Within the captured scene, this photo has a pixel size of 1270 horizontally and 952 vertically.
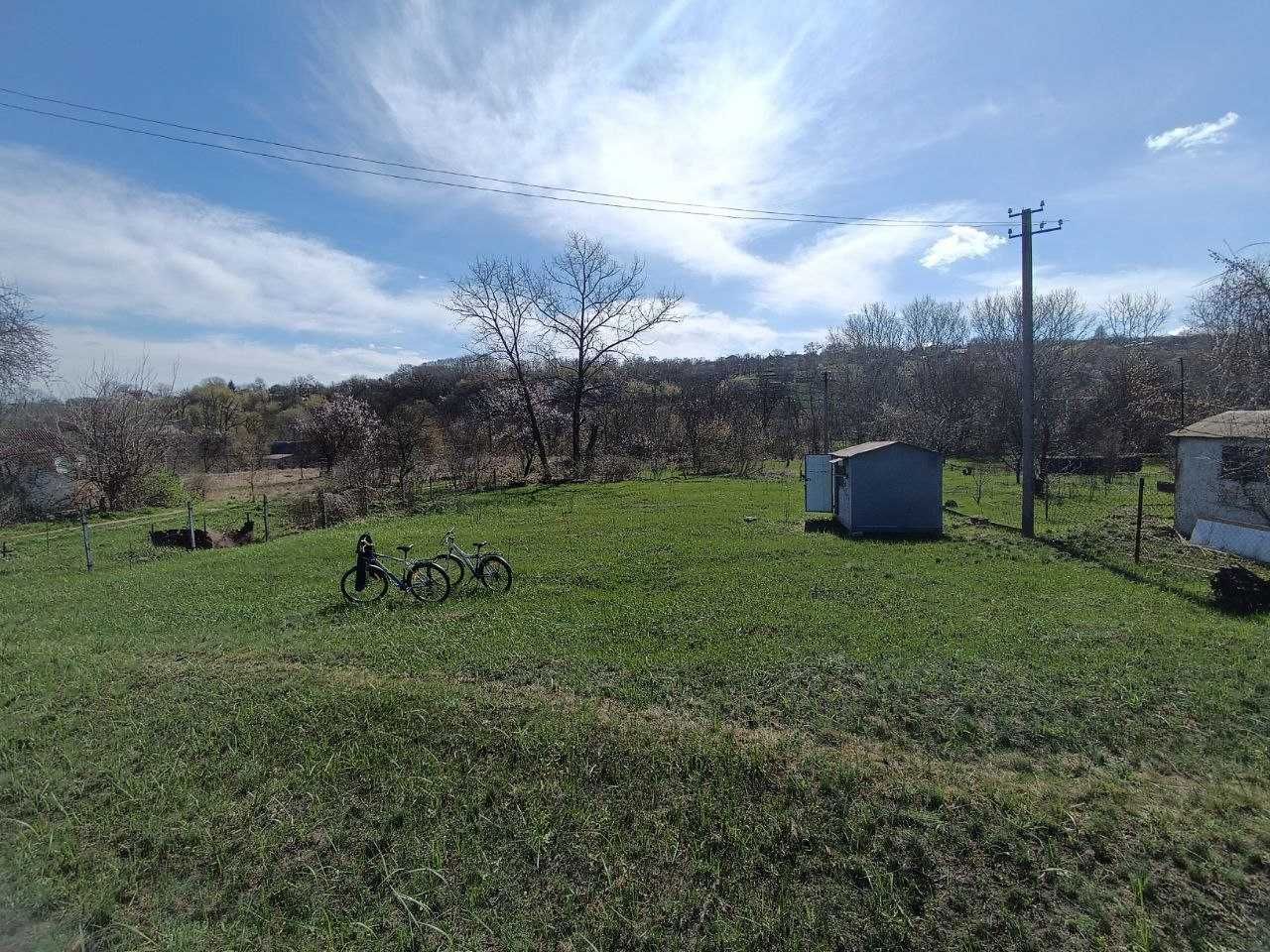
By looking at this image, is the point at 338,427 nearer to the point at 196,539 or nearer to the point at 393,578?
the point at 196,539

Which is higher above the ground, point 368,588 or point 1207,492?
point 1207,492

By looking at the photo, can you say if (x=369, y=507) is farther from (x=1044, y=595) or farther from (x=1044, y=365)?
(x=1044, y=365)

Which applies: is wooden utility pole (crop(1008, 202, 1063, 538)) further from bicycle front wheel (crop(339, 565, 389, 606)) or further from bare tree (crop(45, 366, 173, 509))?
bare tree (crop(45, 366, 173, 509))

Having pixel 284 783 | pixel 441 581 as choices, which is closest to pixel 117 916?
pixel 284 783

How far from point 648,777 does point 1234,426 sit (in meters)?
15.9

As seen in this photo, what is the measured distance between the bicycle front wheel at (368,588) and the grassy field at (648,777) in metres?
0.77

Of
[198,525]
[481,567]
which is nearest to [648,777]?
[481,567]

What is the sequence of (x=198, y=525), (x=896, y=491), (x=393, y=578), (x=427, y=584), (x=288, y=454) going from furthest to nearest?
(x=288, y=454) → (x=198, y=525) → (x=896, y=491) → (x=427, y=584) → (x=393, y=578)

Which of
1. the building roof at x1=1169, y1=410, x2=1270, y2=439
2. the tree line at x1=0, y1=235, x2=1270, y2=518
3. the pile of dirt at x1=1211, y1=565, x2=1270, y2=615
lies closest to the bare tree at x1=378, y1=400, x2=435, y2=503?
the tree line at x1=0, y1=235, x2=1270, y2=518

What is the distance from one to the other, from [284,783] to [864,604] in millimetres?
6282

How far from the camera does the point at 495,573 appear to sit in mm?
8656

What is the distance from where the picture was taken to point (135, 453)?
23.9m

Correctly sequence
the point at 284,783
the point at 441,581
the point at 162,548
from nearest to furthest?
the point at 284,783
the point at 441,581
the point at 162,548

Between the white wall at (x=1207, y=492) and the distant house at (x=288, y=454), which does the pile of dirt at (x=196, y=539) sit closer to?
the white wall at (x=1207, y=492)
